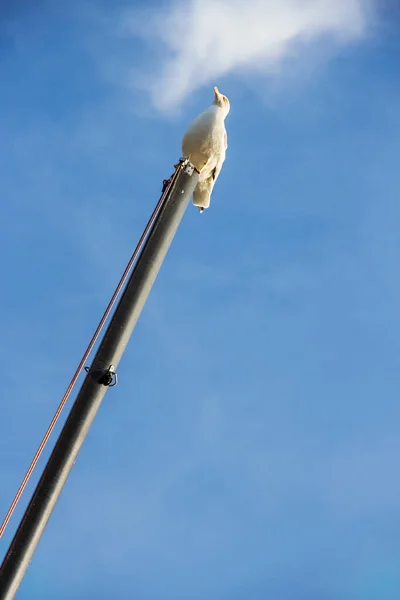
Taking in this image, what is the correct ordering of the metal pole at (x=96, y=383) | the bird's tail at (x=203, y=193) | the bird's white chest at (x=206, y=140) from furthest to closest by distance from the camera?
the bird's tail at (x=203, y=193)
the bird's white chest at (x=206, y=140)
the metal pole at (x=96, y=383)

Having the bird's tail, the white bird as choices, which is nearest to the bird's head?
the white bird

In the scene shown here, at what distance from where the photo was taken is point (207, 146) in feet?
32.0

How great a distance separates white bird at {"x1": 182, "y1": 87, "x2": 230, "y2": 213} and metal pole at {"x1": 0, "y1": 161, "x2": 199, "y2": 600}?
473mm

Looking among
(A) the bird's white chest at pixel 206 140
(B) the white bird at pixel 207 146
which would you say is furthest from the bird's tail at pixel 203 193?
(A) the bird's white chest at pixel 206 140

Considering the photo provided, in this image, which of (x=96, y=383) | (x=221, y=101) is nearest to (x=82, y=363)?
(x=96, y=383)

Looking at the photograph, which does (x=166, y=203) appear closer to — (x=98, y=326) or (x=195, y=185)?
(x=195, y=185)

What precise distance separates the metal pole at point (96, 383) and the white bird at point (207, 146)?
473 millimetres

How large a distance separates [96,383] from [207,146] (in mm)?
3568

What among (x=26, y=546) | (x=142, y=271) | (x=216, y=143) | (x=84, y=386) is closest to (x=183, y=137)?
(x=216, y=143)

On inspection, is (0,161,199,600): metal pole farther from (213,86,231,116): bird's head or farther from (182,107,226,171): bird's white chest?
(213,86,231,116): bird's head

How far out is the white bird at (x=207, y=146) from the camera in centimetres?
973

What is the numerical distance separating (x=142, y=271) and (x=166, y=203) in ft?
3.27

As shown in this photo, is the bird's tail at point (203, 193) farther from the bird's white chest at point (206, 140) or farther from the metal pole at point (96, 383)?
the metal pole at point (96, 383)

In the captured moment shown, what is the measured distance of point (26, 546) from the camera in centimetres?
719
